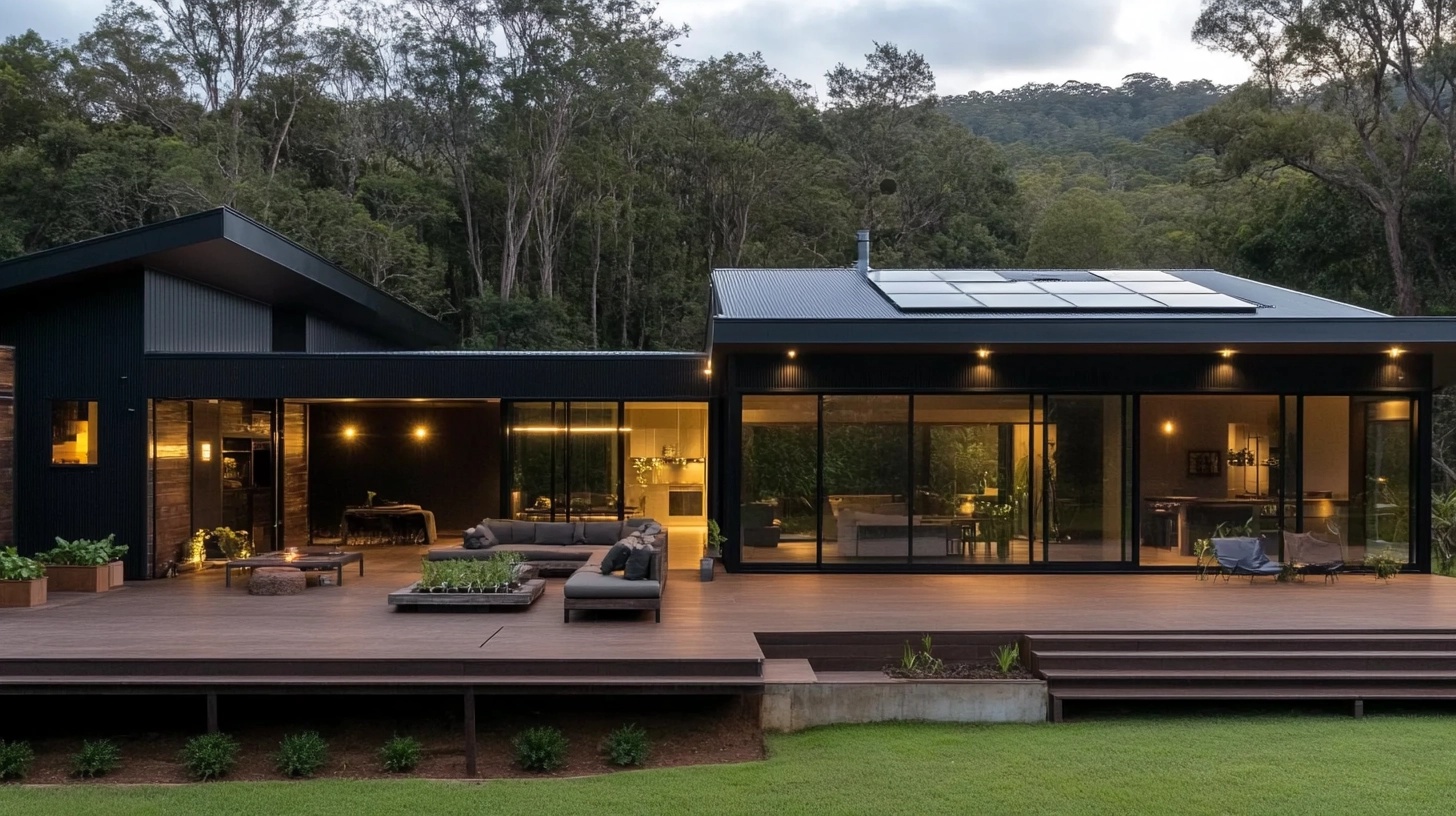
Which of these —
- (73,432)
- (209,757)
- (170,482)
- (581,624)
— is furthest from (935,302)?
(73,432)

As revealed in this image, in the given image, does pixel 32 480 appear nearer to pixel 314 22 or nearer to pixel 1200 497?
pixel 1200 497

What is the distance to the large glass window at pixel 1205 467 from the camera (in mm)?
13242

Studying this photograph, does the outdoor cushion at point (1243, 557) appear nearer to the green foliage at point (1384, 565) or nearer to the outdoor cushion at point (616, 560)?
the green foliage at point (1384, 565)

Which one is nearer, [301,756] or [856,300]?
[301,756]

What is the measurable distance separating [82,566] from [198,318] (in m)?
3.59

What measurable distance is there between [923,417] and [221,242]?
335 inches

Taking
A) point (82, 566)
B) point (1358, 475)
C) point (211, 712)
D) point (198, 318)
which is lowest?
point (211, 712)

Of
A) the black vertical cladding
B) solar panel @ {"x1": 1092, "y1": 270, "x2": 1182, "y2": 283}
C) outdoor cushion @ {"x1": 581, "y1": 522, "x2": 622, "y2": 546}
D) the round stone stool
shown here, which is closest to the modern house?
the black vertical cladding

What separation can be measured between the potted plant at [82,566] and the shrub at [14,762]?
4660 millimetres

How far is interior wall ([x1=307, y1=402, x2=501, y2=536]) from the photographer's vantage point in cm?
1811

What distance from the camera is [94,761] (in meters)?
7.55

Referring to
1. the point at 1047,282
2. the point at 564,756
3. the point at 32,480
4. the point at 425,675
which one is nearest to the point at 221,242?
the point at 32,480

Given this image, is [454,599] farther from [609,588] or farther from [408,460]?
[408,460]

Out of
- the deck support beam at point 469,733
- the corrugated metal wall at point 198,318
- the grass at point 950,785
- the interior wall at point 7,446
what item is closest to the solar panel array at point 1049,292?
the grass at point 950,785
